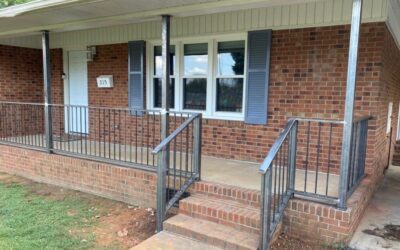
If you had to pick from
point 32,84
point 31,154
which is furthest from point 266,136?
point 32,84

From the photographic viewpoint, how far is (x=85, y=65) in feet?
24.2

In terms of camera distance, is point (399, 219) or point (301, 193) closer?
point (301, 193)

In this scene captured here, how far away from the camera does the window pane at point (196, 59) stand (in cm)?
580

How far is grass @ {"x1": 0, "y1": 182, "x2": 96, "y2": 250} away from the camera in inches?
A: 139

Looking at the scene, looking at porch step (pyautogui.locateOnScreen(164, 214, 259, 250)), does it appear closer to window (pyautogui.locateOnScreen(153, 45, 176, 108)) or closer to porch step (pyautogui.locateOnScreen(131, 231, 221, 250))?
porch step (pyautogui.locateOnScreen(131, 231, 221, 250))

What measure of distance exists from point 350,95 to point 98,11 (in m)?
3.27

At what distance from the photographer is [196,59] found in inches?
233

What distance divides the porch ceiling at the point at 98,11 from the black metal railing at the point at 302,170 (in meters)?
1.53

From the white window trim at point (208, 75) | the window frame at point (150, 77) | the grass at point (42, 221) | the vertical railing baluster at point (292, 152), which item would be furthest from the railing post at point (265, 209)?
the window frame at point (150, 77)

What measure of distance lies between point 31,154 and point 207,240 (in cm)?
420

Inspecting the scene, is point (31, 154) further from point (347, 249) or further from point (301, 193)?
point (347, 249)

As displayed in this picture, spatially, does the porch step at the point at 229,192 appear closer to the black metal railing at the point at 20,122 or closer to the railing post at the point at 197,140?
the railing post at the point at 197,140

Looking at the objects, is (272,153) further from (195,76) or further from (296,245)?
(195,76)

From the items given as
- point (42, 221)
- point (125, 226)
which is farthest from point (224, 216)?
point (42, 221)
